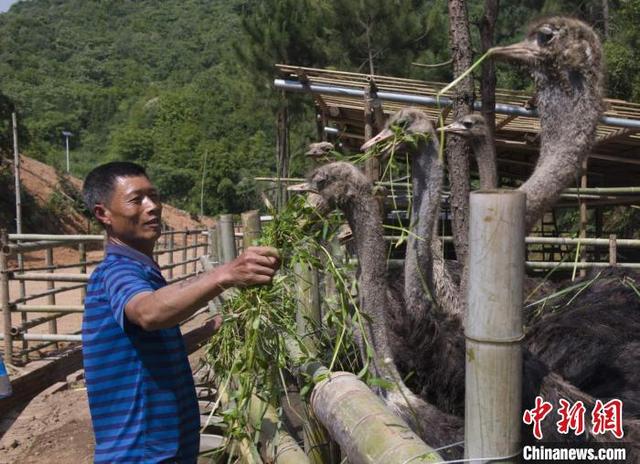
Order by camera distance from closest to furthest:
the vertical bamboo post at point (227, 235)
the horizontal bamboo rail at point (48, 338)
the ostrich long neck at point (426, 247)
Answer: the ostrich long neck at point (426, 247)
the vertical bamboo post at point (227, 235)
the horizontal bamboo rail at point (48, 338)

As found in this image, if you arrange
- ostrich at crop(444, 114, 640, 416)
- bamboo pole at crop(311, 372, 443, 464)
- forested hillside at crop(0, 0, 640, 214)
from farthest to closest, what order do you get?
forested hillside at crop(0, 0, 640, 214)
ostrich at crop(444, 114, 640, 416)
bamboo pole at crop(311, 372, 443, 464)

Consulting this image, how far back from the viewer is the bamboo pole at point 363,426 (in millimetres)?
1541

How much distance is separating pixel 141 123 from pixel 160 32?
4410 cm

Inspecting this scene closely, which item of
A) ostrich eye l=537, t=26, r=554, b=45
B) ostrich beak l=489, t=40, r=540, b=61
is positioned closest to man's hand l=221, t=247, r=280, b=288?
ostrich beak l=489, t=40, r=540, b=61

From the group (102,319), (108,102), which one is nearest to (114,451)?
(102,319)

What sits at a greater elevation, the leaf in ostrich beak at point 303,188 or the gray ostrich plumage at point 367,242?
the leaf in ostrich beak at point 303,188

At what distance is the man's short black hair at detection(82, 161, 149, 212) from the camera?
1.98 meters

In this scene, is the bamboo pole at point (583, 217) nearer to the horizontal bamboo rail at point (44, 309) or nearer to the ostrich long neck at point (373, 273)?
the ostrich long neck at point (373, 273)

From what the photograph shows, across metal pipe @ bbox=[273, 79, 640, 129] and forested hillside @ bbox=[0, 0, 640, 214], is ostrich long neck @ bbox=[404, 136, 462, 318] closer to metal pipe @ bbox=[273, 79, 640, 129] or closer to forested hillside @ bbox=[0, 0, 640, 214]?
forested hillside @ bbox=[0, 0, 640, 214]

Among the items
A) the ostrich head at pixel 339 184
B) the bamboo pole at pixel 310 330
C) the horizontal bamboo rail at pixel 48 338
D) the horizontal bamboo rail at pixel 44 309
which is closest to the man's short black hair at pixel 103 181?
the bamboo pole at pixel 310 330

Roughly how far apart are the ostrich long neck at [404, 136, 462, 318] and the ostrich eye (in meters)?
0.58

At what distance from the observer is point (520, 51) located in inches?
121

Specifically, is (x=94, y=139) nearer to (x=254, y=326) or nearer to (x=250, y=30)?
(x=250, y=30)

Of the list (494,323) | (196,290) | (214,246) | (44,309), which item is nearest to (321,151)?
(196,290)
